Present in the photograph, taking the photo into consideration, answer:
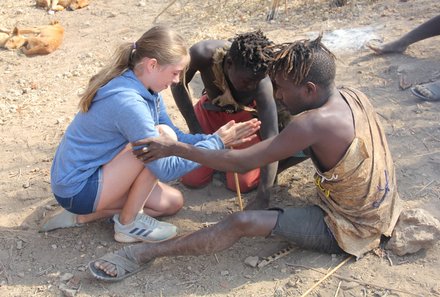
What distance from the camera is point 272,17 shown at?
18.2 ft

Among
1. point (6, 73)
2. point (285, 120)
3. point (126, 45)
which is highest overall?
point (126, 45)

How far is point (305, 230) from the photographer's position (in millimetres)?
2678

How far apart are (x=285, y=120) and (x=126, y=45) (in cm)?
118

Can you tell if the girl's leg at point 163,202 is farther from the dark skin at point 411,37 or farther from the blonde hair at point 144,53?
the dark skin at point 411,37

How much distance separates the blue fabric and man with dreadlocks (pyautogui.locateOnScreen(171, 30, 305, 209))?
1.27ft

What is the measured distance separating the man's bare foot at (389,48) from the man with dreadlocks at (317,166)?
2150mm

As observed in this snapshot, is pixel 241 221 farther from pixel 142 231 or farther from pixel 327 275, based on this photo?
pixel 142 231

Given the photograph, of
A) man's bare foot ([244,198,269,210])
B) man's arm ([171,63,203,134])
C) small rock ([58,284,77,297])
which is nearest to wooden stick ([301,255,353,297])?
man's bare foot ([244,198,269,210])

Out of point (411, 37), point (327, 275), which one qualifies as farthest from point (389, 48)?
point (327, 275)

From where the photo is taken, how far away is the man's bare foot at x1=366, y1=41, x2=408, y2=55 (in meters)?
4.64

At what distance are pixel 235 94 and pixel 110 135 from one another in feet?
2.73

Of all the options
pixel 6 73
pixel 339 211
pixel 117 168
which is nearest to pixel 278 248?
pixel 339 211

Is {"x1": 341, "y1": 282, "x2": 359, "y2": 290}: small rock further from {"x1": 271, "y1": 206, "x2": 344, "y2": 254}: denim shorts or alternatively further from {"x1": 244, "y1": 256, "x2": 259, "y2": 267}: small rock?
{"x1": 244, "y1": 256, "x2": 259, "y2": 267}: small rock

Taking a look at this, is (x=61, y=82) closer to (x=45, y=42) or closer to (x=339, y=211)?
(x=45, y=42)
